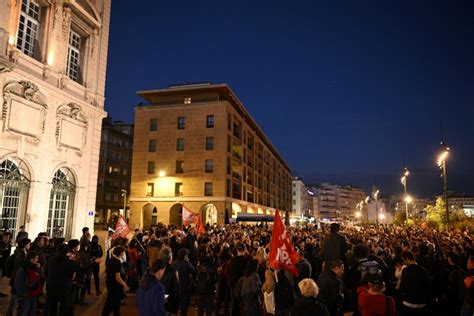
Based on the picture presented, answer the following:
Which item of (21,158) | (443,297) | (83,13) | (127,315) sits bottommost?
(127,315)

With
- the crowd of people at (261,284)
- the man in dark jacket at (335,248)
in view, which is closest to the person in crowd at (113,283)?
the crowd of people at (261,284)

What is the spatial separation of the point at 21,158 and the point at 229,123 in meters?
31.6

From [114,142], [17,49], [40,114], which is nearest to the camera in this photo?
[17,49]

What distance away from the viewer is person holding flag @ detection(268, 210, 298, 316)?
7.00 metres

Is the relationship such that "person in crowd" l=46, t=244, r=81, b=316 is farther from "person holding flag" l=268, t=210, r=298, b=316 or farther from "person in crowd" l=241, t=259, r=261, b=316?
"person holding flag" l=268, t=210, r=298, b=316

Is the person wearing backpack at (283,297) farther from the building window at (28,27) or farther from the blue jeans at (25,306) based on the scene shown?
the building window at (28,27)

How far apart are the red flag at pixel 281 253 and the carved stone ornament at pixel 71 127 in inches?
589

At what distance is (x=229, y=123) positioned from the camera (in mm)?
46500

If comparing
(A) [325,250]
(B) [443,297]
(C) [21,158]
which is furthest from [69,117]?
(B) [443,297]

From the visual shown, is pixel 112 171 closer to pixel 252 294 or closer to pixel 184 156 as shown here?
pixel 184 156

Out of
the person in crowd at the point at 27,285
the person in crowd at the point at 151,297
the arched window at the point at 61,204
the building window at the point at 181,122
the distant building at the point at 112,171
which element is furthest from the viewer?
the distant building at the point at 112,171

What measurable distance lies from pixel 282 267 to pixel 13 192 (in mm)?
14212

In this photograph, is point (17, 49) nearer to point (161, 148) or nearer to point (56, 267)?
point (56, 267)

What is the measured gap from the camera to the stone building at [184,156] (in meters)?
44.1
